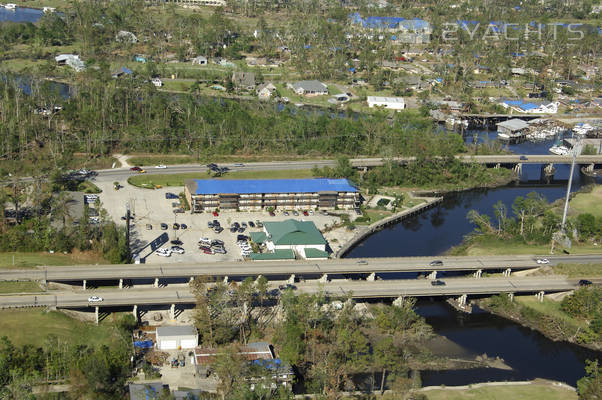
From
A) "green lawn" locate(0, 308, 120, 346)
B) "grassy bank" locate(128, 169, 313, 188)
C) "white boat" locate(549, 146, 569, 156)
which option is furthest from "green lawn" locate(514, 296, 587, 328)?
"white boat" locate(549, 146, 569, 156)

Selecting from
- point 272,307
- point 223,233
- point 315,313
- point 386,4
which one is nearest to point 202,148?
point 223,233

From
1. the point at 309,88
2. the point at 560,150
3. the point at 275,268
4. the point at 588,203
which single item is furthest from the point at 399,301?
the point at 309,88

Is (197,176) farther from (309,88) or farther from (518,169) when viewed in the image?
(309,88)

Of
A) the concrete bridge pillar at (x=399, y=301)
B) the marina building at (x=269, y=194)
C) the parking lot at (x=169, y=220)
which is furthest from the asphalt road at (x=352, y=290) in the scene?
the marina building at (x=269, y=194)

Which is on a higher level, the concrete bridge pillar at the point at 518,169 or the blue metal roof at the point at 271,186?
the blue metal roof at the point at 271,186

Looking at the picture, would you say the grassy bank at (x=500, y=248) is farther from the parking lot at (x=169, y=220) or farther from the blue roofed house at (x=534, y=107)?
the blue roofed house at (x=534, y=107)

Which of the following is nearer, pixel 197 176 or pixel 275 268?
pixel 275 268

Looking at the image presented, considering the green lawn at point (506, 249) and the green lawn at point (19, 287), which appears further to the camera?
the green lawn at point (506, 249)
